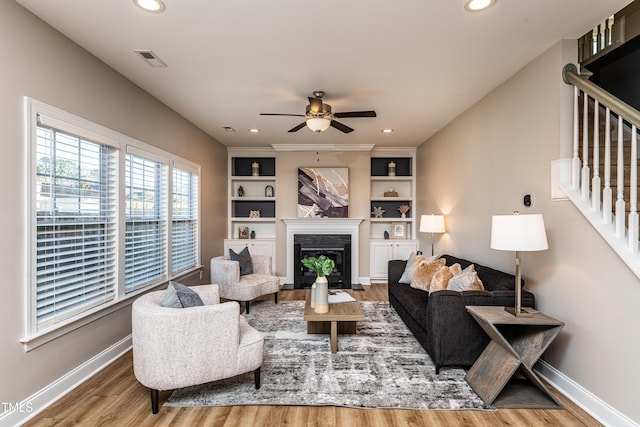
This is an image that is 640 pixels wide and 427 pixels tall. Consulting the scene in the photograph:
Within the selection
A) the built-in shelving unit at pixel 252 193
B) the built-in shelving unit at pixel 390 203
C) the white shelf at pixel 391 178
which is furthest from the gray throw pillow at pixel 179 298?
the white shelf at pixel 391 178

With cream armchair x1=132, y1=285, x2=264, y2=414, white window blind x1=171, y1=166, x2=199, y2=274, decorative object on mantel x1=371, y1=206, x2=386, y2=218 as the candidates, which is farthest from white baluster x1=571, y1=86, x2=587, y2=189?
white window blind x1=171, y1=166, x2=199, y2=274

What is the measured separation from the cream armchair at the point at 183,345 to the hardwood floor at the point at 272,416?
0.66 ft

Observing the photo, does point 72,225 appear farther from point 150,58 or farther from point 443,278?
point 443,278

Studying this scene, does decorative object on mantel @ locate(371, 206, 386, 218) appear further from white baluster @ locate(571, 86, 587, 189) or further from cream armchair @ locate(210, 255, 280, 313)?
white baluster @ locate(571, 86, 587, 189)

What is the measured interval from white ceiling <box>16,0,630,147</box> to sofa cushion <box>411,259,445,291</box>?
1945mm

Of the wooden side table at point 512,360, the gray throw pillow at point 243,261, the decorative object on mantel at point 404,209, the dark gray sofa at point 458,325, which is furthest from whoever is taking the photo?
the decorative object on mantel at point 404,209

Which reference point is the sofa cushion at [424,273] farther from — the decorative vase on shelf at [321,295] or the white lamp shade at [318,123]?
the white lamp shade at [318,123]

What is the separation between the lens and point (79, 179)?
261 centimetres

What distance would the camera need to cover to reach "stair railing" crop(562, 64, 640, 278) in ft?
6.61

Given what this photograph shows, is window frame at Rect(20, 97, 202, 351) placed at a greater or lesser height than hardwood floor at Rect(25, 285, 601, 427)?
greater

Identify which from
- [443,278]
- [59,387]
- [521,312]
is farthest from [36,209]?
[521,312]

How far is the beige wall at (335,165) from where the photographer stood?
6164mm

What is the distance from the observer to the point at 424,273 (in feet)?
12.5

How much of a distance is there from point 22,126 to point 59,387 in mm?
1879
